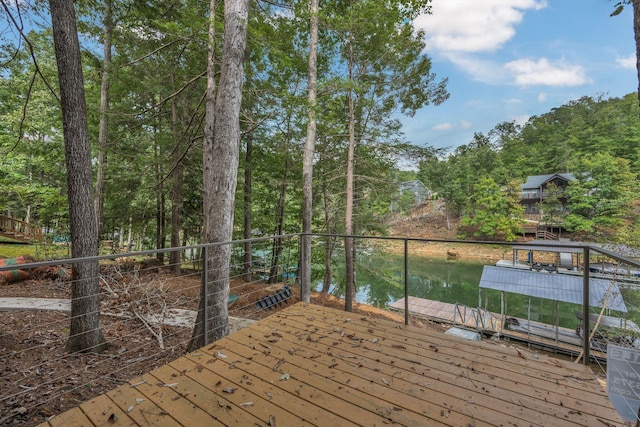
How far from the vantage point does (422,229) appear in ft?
91.6

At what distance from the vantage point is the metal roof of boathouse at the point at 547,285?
23.0 feet

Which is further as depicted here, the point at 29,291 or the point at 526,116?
the point at 526,116

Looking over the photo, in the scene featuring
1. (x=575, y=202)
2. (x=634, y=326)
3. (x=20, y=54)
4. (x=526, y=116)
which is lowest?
(x=634, y=326)

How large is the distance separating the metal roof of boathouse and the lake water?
2.98ft

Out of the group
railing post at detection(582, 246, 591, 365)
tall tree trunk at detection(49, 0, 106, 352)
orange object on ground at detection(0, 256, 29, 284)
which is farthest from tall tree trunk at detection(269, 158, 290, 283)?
railing post at detection(582, 246, 591, 365)

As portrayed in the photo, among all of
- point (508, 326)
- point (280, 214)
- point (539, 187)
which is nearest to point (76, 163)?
point (280, 214)

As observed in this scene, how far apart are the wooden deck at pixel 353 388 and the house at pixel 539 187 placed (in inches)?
1057

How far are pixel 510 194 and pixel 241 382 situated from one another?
1027 inches

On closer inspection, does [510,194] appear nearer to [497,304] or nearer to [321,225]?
[497,304]

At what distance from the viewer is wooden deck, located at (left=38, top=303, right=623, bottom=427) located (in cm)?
143

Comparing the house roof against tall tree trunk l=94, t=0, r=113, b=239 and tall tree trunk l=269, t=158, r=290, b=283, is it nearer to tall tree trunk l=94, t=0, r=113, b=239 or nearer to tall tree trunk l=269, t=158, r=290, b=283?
tall tree trunk l=269, t=158, r=290, b=283

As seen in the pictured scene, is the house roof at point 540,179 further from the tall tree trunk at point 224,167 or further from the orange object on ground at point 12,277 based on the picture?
the orange object on ground at point 12,277

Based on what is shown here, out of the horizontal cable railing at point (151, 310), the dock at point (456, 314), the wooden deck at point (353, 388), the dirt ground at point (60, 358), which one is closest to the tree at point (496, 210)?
the horizontal cable railing at point (151, 310)

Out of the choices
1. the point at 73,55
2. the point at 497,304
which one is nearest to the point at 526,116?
the point at 497,304
